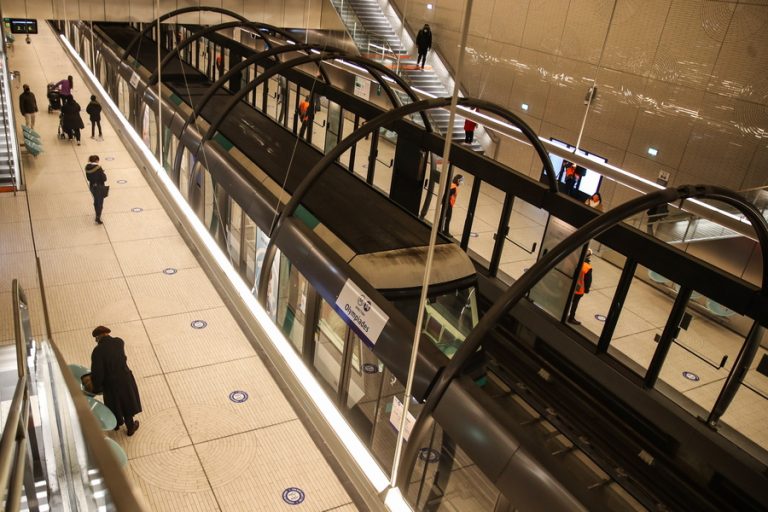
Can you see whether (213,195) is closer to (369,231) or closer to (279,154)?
(279,154)

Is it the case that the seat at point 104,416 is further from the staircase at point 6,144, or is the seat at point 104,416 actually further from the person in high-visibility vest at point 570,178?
the person in high-visibility vest at point 570,178

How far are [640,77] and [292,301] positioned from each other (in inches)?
355

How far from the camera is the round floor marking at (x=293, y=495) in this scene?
19.9 ft

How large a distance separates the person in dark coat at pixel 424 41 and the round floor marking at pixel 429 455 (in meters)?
14.7

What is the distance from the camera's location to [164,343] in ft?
26.8

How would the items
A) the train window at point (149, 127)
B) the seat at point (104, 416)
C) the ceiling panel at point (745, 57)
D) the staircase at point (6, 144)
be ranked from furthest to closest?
the staircase at point (6, 144) < the ceiling panel at point (745, 57) < the train window at point (149, 127) < the seat at point (104, 416)

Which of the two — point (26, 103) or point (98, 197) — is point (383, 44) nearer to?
point (26, 103)

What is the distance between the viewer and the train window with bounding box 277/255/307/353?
5965 millimetres

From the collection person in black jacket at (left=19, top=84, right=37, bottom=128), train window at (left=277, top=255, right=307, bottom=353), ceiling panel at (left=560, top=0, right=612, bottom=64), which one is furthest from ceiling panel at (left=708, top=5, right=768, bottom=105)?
person in black jacket at (left=19, top=84, right=37, bottom=128)

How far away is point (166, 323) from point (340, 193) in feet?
12.4

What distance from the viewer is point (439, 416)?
3496mm

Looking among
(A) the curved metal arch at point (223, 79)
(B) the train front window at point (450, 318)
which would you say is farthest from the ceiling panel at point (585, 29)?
→ (B) the train front window at point (450, 318)

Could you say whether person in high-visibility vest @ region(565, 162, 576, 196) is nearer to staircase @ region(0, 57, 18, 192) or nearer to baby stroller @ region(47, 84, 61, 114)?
staircase @ region(0, 57, 18, 192)

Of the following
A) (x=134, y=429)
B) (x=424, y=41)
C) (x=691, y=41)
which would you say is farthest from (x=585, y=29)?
(x=134, y=429)
